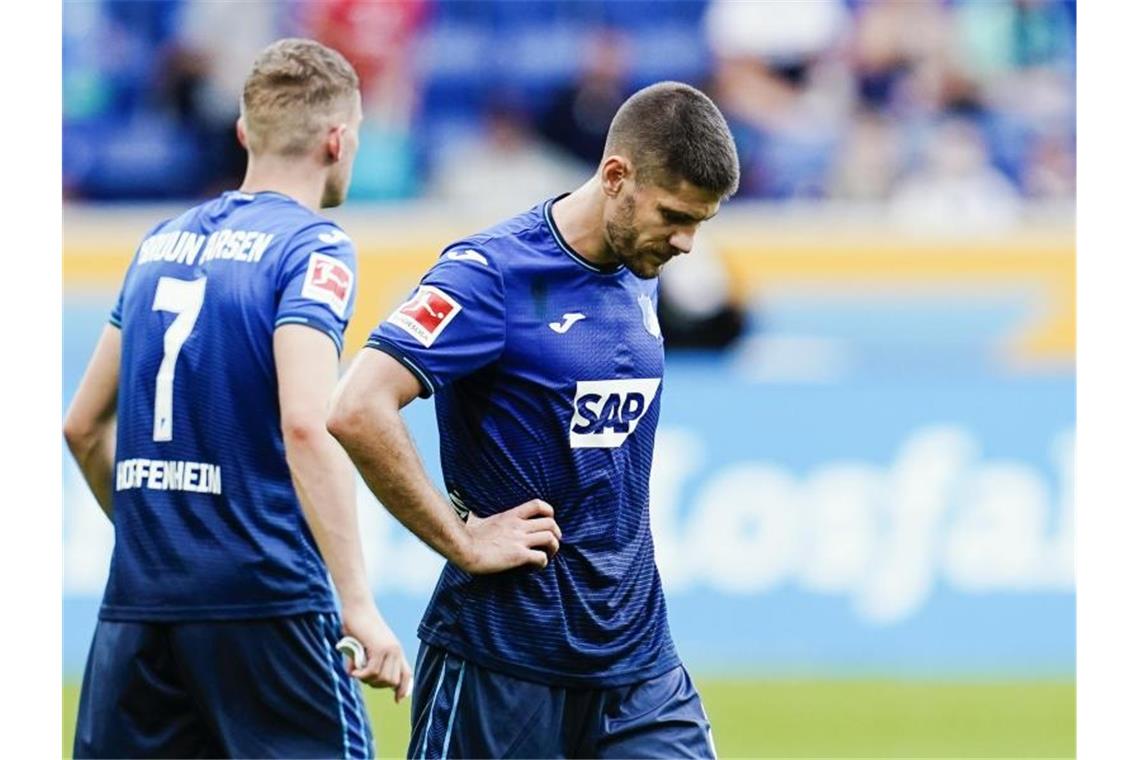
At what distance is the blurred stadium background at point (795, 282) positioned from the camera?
9.97 meters

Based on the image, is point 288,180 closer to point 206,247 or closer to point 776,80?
point 206,247

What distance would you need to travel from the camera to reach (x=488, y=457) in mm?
4199

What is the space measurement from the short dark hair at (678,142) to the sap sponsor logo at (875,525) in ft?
19.1

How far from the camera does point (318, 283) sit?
4.61 meters

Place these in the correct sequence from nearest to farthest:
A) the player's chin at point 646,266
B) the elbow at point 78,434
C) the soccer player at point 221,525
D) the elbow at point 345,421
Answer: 1. the elbow at point 345,421
2. the player's chin at point 646,266
3. the soccer player at point 221,525
4. the elbow at point 78,434

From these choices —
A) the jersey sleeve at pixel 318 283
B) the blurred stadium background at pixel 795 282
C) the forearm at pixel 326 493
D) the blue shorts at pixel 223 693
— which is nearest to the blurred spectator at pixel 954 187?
the blurred stadium background at pixel 795 282

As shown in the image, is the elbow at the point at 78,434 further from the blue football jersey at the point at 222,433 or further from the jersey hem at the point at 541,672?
the jersey hem at the point at 541,672

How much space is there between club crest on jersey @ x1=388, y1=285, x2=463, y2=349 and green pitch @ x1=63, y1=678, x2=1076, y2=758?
161 inches

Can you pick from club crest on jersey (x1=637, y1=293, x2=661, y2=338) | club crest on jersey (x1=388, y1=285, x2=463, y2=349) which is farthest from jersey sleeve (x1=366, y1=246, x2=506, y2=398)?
club crest on jersey (x1=637, y1=293, x2=661, y2=338)

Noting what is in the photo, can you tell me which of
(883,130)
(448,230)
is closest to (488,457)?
(448,230)

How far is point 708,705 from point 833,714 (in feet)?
2.05

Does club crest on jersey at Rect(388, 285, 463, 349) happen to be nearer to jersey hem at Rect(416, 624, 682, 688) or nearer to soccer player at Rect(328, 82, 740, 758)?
soccer player at Rect(328, 82, 740, 758)

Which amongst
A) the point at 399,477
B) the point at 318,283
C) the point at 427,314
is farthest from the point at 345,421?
→ the point at 318,283

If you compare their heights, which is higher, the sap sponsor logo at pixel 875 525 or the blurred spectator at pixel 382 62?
the blurred spectator at pixel 382 62
